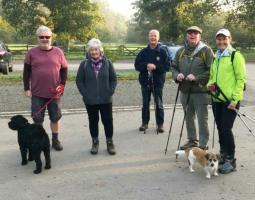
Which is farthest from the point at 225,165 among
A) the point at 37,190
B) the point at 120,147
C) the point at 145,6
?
the point at 145,6

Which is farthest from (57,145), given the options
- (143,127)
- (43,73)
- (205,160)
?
(205,160)

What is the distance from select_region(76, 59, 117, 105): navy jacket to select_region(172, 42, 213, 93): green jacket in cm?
102

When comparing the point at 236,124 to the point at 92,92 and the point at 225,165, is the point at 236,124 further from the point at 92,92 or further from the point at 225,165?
the point at 92,92

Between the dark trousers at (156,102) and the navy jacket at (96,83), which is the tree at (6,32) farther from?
the navy jacket at (96,83)

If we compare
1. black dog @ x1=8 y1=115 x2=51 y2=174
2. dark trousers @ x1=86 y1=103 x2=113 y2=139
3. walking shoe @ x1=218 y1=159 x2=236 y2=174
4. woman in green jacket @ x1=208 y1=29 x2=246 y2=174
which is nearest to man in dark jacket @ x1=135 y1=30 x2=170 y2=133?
dark trousers @ x1=86 y1=103 x2=113 y2=139

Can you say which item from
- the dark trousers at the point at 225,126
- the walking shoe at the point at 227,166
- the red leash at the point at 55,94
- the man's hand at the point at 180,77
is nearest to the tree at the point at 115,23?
the red leash at the point at 55,94

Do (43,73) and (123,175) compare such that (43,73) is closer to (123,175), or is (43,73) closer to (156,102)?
(123,175)

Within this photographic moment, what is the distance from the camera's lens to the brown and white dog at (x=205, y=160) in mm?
5867

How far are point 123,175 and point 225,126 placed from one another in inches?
60.4

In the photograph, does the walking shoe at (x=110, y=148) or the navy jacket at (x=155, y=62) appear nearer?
the walking shoe at (x=110, y=148)

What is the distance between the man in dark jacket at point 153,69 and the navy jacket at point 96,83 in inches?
55.5

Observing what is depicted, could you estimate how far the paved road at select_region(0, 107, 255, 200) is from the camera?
5.34m

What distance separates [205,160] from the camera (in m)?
5.97

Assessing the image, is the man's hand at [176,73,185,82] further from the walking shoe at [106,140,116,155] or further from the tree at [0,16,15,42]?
the tree at [0,16,15,42]
